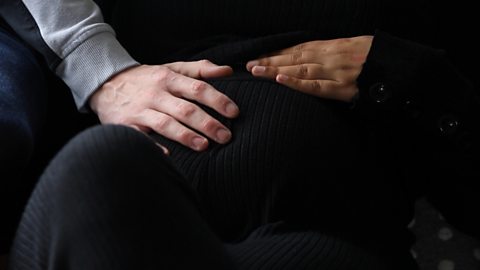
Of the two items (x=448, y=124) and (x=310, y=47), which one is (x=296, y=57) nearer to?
(x=310, y=47)

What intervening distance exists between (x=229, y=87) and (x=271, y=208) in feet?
0.59

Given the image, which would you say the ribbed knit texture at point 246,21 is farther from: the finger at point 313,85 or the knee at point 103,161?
the knee at point 103,161

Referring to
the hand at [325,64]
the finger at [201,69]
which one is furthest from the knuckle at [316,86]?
the finger at [201,69]

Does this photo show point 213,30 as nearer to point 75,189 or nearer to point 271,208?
point 271,208

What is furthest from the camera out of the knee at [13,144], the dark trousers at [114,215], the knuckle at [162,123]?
the knuckle at [162,123]

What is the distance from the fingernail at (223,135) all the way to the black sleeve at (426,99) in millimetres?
179

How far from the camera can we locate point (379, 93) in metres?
0.78

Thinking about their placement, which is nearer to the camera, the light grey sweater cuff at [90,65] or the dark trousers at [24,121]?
the dark trousers at [24,121]

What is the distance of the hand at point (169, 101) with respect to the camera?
30.1 inches

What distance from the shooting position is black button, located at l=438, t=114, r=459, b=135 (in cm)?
77

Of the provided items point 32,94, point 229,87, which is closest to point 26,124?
point 32,94

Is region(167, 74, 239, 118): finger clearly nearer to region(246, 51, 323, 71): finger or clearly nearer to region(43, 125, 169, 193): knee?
region(246, 51, 323, 71): finger

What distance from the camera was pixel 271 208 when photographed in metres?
0.71

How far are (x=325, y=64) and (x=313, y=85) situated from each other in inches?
2.4
